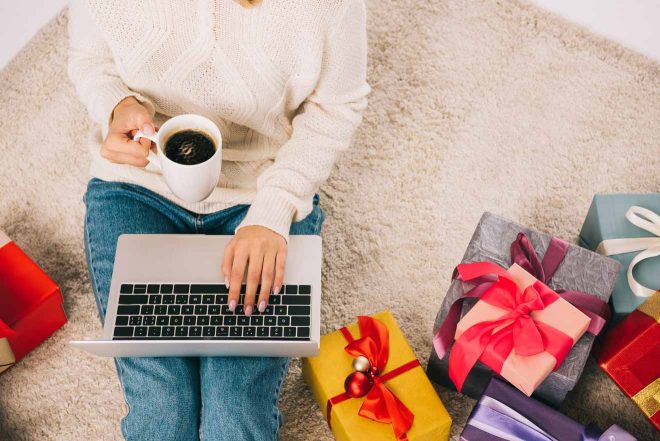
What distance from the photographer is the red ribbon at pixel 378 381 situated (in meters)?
1.14

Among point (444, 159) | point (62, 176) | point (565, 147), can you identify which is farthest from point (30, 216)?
point (565, 147)

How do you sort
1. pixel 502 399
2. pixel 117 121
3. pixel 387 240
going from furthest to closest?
pixel 387 240
pixel 502 399
pixel 117 121

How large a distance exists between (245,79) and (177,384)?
0.49 meters

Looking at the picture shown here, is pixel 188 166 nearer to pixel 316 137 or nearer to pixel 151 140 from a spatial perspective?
pixel 151 140

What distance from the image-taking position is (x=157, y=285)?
1.07 metres

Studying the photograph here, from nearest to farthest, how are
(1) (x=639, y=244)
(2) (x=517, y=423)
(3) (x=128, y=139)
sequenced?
(3) (x=128, y=139), (2) (x=517, y=423), (1) (x=639, y=244)

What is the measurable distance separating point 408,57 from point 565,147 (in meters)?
0.44

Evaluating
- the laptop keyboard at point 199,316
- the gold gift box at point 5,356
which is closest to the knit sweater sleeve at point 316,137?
the laptop keyboard at point 199,316

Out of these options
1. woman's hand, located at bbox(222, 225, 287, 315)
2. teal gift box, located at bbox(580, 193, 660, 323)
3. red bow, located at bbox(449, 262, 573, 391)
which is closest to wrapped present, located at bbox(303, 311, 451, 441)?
red bow, located at bbox(449, 262, 573, 391)

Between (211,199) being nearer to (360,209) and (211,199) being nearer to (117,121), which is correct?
(117,121)

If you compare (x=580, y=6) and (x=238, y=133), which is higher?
(x=580, y=6)

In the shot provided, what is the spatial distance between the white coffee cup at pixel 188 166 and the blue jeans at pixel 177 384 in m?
0.22

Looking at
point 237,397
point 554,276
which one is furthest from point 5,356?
point 554,276

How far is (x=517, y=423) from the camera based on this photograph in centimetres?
113
